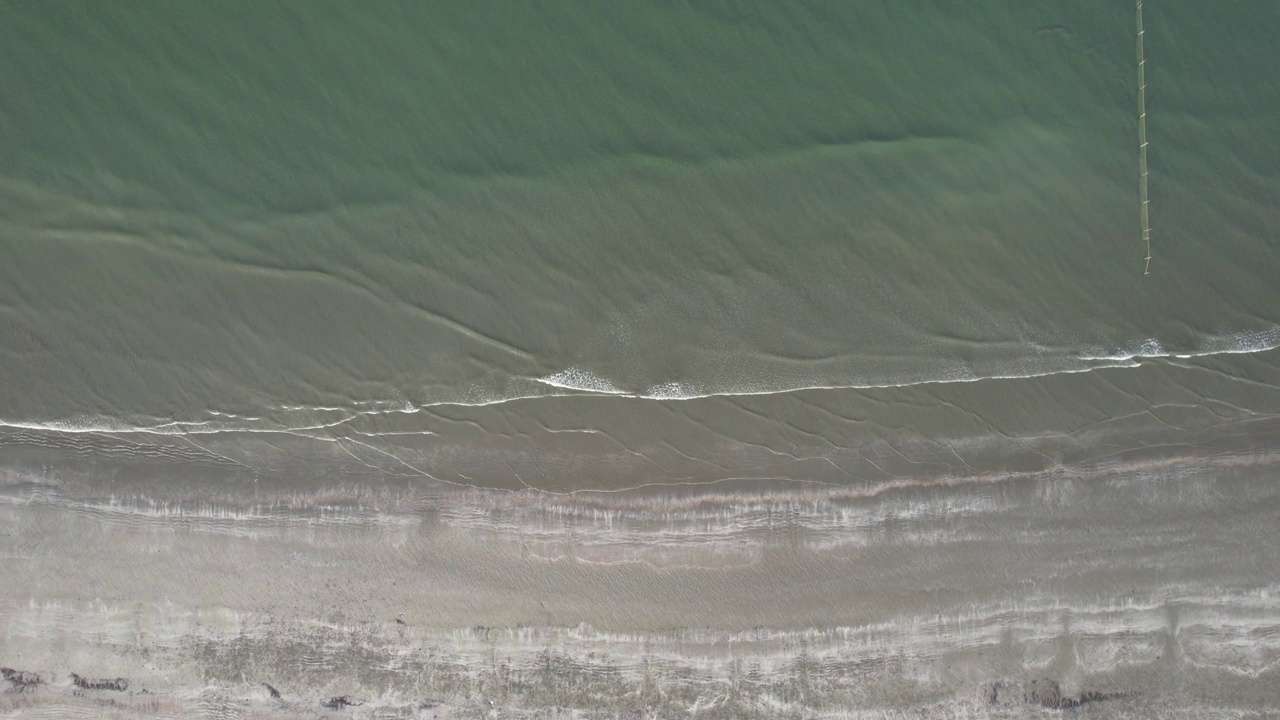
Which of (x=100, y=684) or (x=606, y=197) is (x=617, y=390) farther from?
(x=100, y=684)

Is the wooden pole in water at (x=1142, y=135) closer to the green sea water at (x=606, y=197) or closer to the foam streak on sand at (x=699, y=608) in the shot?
the green sea water at (x=606, y=197)

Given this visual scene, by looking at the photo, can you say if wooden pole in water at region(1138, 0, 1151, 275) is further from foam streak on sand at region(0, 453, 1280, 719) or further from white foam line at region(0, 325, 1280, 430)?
foam streak on sand at region(0, 453, 1280, 719)

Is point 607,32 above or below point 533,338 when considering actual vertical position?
above

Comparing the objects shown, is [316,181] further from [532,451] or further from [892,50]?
[892,50]

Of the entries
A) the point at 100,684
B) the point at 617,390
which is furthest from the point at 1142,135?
the point at 100,684

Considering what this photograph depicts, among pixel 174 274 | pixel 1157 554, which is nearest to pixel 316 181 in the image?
pixel 174 274

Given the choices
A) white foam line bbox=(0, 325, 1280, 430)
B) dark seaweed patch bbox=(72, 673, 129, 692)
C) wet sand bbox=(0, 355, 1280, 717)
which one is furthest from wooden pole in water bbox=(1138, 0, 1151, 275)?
dark seaweed patch bbox=(72, 673, 129, 692)

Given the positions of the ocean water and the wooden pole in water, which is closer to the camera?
the ocean water

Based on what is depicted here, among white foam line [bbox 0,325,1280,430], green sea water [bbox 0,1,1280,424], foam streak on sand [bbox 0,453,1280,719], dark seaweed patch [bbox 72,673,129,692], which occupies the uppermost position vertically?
green sea water [bbox 0,1,1280,424]
